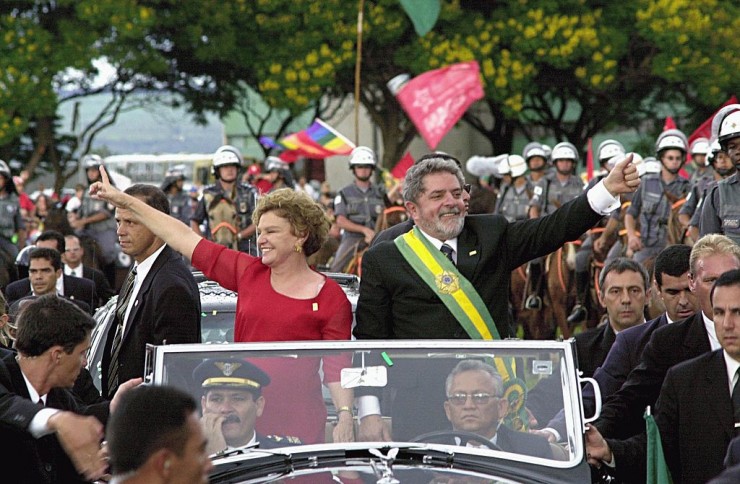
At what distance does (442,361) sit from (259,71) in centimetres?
3447

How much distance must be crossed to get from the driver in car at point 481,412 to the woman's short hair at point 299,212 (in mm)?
1519

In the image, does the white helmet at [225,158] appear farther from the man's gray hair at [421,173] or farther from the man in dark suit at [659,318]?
the man's gray hair at [421,173]

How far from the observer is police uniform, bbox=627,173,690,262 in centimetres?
1655

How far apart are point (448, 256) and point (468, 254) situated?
4.1 inches

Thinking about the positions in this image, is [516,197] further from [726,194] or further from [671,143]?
[726,194]

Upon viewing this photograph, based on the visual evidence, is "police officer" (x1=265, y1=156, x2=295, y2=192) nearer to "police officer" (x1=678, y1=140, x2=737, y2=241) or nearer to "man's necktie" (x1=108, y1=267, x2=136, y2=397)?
"police officer" (x1=678, y1=140, x2=737, y2=241)

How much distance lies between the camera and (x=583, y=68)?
130 ft

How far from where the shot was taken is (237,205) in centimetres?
1733

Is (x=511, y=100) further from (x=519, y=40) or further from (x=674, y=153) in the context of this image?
(x=674, y=153)

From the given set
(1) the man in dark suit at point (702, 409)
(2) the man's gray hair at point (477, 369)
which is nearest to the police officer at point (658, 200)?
(1) the man in dark suit at point (702, 409)

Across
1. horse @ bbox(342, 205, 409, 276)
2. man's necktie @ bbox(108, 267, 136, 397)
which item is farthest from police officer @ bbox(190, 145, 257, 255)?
man's necktie @ bbox(108, 267, 136, 397)

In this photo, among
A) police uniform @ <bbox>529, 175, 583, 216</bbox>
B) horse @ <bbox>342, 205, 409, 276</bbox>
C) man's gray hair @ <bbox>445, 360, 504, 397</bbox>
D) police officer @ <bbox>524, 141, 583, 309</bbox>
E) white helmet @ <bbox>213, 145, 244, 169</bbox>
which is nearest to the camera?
man's gray hair @ <bbox>445, 360, 504, 397</bbox>

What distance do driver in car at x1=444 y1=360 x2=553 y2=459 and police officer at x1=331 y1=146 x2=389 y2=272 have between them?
42.3 ft

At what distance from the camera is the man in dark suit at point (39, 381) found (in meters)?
5.18
